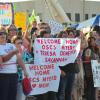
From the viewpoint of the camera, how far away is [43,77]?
33.0 feet

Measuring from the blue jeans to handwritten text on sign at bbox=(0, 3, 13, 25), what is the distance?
15.8 feet

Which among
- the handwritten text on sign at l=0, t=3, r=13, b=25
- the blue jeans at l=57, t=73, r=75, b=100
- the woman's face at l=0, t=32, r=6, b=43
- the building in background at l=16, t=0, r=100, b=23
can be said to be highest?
the building in background at l=16, t=0, r=100, b=23

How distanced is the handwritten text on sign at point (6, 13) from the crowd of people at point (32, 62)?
325cm

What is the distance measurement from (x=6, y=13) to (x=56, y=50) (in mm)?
5005

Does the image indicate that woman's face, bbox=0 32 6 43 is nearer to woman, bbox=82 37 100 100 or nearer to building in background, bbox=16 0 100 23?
woman, bbox=82 37 100 100

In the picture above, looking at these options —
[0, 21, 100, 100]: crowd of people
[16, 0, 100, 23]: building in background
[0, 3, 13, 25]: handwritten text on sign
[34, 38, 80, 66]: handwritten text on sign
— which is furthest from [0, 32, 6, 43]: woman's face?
[16, 0, 100, 23]: building in background

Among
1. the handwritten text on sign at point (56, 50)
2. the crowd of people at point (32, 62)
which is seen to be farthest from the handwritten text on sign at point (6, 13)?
the handwritten text on sign at point (56, 50)

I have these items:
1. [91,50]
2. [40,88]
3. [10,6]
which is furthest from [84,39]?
[10,6]

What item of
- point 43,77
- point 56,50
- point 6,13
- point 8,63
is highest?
point 6,13

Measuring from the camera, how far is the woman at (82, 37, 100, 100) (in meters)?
10.7

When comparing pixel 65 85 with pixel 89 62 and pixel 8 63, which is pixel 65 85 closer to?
pixel 89 62

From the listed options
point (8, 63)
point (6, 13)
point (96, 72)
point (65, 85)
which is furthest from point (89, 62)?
point (6, 13)

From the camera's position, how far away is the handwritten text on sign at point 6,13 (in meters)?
14.7

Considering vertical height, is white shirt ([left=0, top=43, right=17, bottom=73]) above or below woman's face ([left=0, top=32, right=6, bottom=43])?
below
